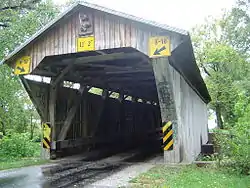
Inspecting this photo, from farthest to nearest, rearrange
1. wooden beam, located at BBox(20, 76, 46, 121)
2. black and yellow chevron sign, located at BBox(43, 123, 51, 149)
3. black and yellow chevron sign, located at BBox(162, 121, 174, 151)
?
black and yellow chevron sign, located at BBox(43, 123, 51, 149)
wooden beam, located at BBox(20, 76, 46, 121)
black and yellow chevron sign, located at BBox(162, 121, 174, 151)

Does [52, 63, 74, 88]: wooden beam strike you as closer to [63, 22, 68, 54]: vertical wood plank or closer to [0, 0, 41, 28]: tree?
[63, 22, 68, 54]: vertical wood plank

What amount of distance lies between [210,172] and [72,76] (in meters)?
6.05

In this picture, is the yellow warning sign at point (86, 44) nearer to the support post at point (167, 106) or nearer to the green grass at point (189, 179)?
the support post at point (167, 106)

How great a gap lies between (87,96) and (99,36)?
4.62 m

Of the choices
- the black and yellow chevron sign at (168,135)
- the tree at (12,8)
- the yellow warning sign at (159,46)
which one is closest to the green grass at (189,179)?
the black and yellow chevron sign at (168,135)

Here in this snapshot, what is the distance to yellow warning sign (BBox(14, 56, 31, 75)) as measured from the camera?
8.49m

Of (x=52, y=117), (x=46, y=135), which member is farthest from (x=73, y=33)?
(x=46, y=135)

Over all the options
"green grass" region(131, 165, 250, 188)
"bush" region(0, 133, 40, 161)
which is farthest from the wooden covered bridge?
"bush" region(0, 133, 40, 161)

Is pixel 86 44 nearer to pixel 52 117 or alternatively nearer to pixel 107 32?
pixel 107 32

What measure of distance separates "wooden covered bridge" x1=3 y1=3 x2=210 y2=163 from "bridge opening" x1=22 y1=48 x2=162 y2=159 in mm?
32

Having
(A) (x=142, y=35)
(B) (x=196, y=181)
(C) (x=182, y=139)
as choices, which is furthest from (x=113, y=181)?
(A) (x=142, y=35)

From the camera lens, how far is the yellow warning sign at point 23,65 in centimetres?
849

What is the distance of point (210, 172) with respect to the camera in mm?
6723

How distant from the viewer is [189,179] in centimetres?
583
